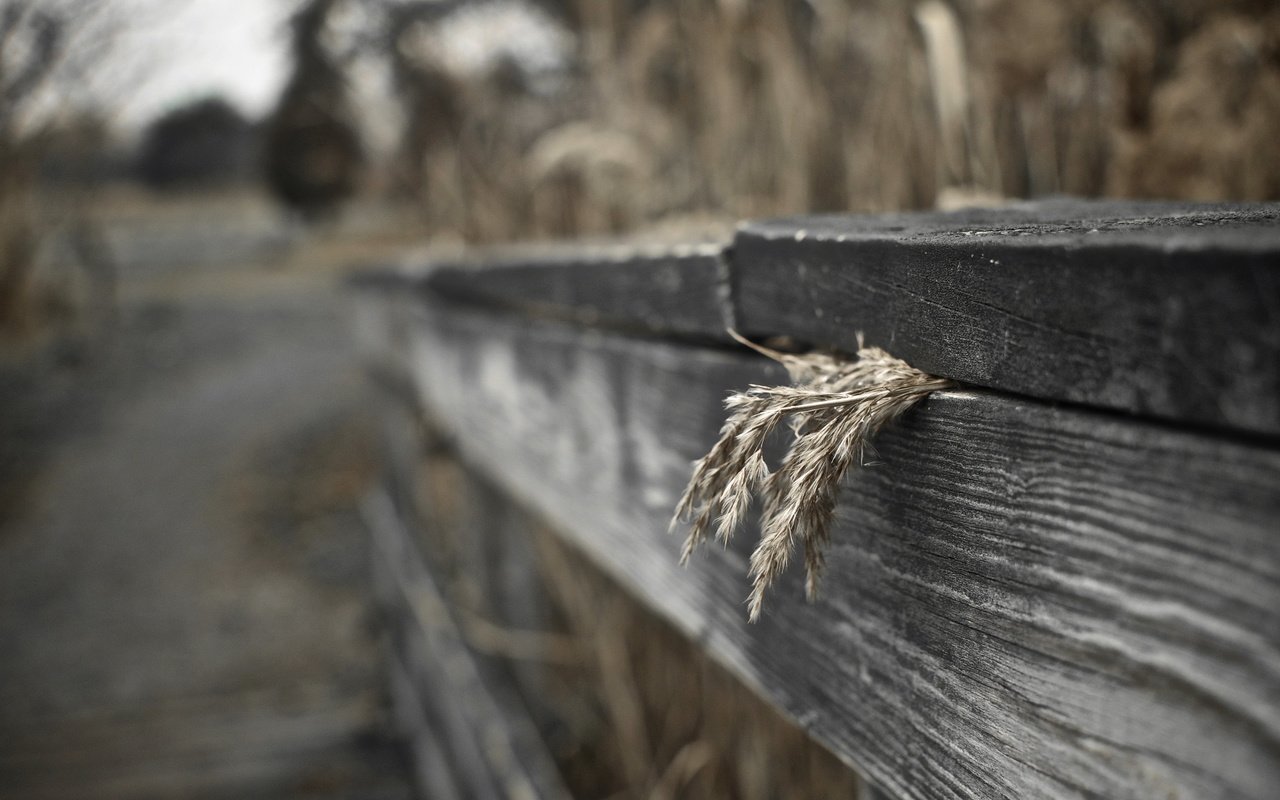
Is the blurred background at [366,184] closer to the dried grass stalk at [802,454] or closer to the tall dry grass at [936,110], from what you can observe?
the tall dry grass at [936,110]

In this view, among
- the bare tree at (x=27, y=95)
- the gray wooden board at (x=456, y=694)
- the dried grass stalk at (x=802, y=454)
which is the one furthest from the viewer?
the bare tree at (x=27, y=95)

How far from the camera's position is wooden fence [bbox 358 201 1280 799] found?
14.5 inches

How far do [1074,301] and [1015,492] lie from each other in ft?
0.38

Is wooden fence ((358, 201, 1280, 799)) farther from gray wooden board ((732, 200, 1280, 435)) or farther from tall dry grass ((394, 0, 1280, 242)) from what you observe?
tall dry grass ((394, 0, 1280, 242))

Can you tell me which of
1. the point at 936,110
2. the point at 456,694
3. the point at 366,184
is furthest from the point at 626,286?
the point at 366,184

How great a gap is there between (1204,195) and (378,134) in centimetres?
307

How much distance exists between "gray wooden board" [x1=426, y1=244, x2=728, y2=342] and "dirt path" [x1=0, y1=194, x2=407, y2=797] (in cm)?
280

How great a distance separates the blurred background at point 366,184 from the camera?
4.33 ft

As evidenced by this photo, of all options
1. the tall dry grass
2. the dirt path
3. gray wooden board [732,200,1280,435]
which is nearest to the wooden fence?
gray wooden board [732,200,1280,435]

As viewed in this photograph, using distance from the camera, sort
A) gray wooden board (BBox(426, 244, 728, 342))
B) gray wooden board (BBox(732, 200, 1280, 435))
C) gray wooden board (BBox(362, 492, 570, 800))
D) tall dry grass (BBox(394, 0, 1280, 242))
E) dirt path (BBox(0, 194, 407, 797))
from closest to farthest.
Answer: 1. gray wooden board (BBox(732, 200, 1280, 435))
2. gray wooden board (BBox(426, 244, 728, 342))
3. tall dry grass (BBox(394, 0, 1280, 242))
4. gray wooden board (BBox(362, 492, 570, 800))
5. dirt path (BBox(0, 194, 407, 797))

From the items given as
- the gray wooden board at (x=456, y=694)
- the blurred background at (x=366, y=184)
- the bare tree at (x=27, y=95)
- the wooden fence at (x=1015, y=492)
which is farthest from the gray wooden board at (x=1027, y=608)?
the bare tree at (x=27, y=95)

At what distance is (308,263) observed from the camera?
19359mm

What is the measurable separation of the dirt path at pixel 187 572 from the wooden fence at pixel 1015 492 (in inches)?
127

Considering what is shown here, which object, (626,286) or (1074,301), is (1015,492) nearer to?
(1074,301)
